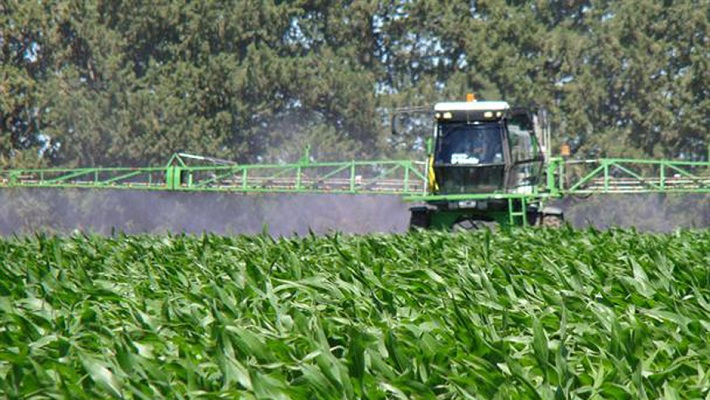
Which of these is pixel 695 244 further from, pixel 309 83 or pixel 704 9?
pixel 704 9

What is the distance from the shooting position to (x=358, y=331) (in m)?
3.35

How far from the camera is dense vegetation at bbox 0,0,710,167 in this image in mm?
42156

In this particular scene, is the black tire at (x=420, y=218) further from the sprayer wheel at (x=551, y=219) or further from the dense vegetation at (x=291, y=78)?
the dense vegetation at (x=291, y=78)

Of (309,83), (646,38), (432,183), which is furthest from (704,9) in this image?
(432,183)

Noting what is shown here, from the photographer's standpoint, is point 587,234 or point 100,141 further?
point 100,141

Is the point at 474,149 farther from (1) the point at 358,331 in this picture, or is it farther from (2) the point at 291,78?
(2) the point at 291,78

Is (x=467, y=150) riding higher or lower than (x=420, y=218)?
higher

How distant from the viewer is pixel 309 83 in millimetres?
43500

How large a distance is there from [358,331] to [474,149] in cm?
1489

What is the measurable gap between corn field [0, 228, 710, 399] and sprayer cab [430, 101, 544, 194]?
11.4 metres

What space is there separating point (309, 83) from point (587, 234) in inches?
1363

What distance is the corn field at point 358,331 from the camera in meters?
3.04

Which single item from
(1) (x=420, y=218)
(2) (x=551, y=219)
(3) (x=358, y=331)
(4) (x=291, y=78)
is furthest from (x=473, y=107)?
(4) (x=291, y=78)

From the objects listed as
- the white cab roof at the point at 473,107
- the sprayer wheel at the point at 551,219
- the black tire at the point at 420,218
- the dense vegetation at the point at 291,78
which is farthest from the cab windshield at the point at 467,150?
the dense vegetation at the point at 291,78
